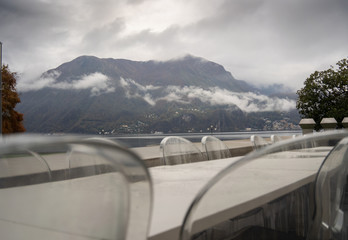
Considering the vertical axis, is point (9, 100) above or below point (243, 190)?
above

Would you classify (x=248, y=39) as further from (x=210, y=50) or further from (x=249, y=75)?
(x=210, y=50)

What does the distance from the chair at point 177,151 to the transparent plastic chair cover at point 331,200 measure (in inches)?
Result: 61.9

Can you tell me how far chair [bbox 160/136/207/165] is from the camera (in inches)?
86.8

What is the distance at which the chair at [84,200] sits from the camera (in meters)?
0.44

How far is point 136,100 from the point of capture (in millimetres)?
68938

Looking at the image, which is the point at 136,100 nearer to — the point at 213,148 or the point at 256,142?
the point at 256,142

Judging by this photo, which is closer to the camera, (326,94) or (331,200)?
(331,200)

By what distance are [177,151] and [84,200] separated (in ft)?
5.98

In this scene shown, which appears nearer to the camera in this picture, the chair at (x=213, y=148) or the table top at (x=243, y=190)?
the table top at (x=243, y=190)

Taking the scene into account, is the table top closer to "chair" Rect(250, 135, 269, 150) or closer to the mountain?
"chair" Rect(250, 135, 269, 150)

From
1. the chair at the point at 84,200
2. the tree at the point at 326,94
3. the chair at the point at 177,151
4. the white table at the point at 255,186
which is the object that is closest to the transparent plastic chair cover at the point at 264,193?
the white table at the point at 255,186

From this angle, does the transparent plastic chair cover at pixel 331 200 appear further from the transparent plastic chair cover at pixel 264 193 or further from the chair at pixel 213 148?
the chair at pixel 213 148

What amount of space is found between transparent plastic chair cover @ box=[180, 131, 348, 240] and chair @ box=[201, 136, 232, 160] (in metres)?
1.96

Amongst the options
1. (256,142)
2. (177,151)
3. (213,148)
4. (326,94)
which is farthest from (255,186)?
(326,94)
